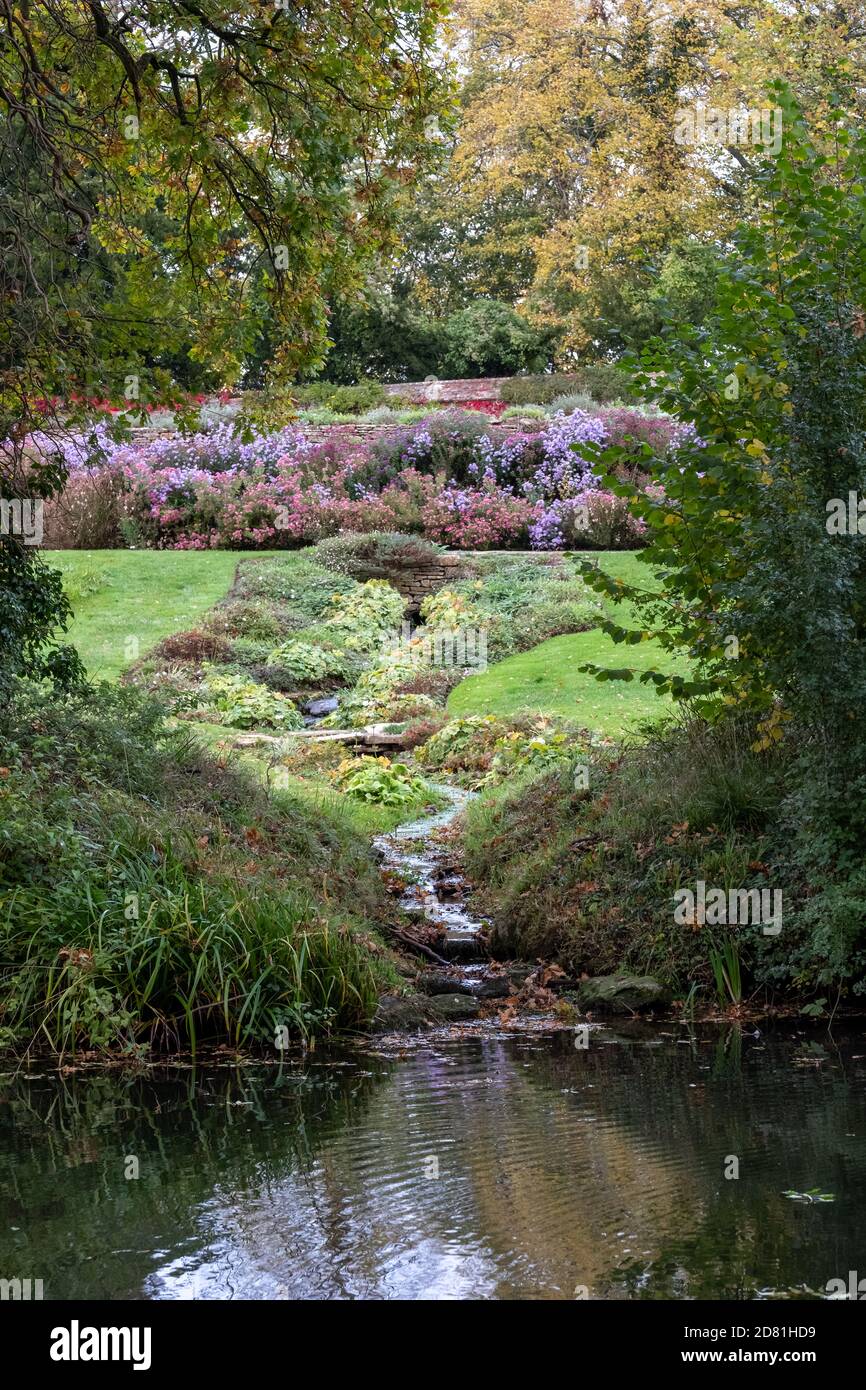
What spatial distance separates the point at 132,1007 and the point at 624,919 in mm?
3258

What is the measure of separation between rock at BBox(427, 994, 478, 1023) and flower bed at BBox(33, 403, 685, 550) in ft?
43.0

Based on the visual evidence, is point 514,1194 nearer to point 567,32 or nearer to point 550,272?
point 550,272

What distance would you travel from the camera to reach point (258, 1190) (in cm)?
486

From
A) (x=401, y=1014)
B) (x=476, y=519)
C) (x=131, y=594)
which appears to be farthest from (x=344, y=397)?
(x=401, y=1014)

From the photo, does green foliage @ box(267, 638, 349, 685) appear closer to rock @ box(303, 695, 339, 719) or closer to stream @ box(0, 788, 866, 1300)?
rock @ box(303, 695, 339, 719)

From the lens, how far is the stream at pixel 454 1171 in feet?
13.2

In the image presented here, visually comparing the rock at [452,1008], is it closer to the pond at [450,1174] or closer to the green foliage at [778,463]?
the pond at [450,1174]

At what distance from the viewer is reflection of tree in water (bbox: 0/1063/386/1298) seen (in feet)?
13.9

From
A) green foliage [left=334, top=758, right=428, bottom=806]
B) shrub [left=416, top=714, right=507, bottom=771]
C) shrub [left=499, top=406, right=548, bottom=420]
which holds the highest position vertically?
shrub [left=499, top=406, right=548, bottom=420]

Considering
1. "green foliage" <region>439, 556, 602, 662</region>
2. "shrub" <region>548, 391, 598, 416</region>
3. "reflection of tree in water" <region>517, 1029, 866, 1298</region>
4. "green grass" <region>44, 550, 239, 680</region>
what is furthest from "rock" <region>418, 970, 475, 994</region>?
"shrub" <region>548, 391, 598, 416</region>

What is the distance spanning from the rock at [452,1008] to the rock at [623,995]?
67 cm

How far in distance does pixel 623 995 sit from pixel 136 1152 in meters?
3.59

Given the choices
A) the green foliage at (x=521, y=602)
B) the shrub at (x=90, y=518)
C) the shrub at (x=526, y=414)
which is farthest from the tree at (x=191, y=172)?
the shrub at (x=526, y=414)
